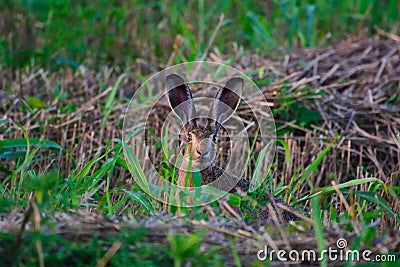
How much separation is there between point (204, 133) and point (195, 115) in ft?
0.56

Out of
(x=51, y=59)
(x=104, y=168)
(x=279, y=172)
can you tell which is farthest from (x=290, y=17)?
(x=104, y=168)

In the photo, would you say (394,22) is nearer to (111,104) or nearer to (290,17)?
(290,17)

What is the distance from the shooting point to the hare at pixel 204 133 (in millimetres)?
4195

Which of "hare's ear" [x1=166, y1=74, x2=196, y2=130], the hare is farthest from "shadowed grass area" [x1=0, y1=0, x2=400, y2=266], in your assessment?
"hare's ear" [x1=166, y1=74, x2=196, y2=130]

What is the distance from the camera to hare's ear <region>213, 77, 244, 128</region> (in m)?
4.40

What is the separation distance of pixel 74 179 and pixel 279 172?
6.47ft

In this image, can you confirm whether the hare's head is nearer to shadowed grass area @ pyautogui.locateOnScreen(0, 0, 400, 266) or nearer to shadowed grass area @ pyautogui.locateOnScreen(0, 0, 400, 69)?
shadowed grass area @ pyautogui.locateOnScreen(0, 0, 400, 266)
